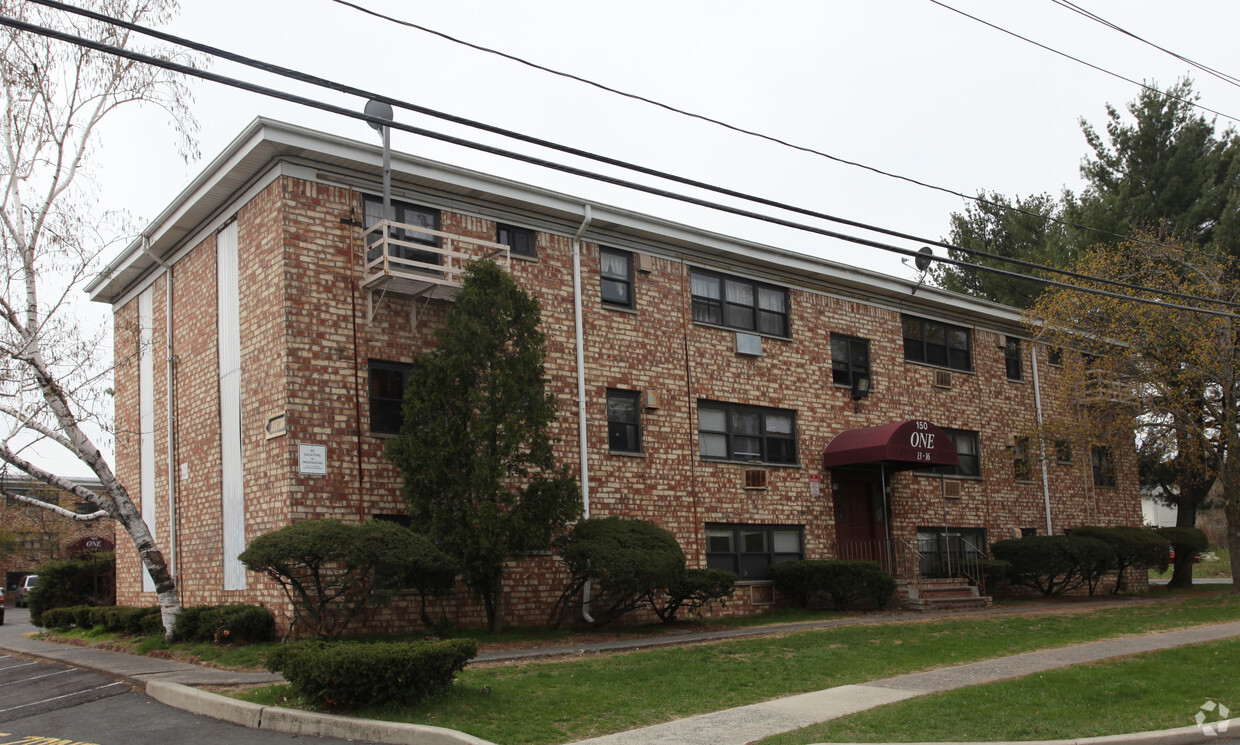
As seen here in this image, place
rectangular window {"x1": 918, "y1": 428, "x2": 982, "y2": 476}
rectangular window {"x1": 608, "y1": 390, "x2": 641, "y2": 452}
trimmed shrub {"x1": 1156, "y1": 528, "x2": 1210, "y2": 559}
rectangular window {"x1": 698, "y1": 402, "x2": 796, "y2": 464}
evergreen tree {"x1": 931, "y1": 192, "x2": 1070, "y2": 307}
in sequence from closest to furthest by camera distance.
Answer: rectangular window {"x1": 608, "y1": 390, "x2": 641, "y2": 452}
rectangular window {"x1": 698, "y1": 402, "x2": 796, "y2": 464}
rectangular window {"x1": 918, "y1": 428, "x2": 982, "y2": 476}
trimmed shrub {"x1": 1156, "y1": 528, "x2": 1210, "y2": 559}
evergreen tree {"x1": 931, "y1": 192, "x2": 1070, "y2": 307}

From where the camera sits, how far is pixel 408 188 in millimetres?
17641

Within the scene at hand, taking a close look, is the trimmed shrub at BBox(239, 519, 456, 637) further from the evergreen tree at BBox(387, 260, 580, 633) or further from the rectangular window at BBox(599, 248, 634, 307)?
the rectangular window at BBox(599, 248, 634, 307)

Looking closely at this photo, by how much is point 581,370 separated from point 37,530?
3601 cm

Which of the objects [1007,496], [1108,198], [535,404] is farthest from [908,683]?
[1108,198]

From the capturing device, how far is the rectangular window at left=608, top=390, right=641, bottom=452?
65.0 feet

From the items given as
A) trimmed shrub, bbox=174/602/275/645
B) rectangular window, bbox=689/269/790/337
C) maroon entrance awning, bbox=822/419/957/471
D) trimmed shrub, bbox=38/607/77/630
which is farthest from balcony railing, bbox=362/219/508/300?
trimmed shrub, bbox=38/607/77/630

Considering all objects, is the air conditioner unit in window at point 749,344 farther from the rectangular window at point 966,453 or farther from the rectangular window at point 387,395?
the rectangular window at point 387,395

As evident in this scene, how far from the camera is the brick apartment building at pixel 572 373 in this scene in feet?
53.7

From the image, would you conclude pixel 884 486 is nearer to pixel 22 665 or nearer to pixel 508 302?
pixel 508 302

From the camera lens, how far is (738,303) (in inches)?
886

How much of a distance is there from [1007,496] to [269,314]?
19.1 metres

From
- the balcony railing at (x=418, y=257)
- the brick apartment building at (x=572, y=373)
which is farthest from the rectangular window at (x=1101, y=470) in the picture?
the balcony railing at (x=418, y=257)

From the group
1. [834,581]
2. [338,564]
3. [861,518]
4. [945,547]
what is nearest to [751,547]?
[834,581]

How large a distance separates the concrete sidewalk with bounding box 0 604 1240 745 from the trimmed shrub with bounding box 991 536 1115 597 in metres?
8.60
